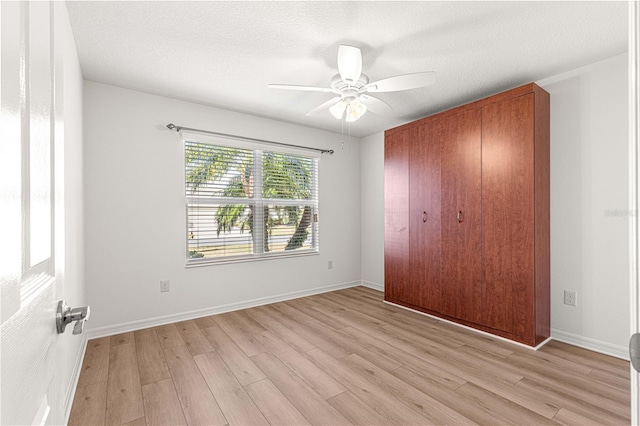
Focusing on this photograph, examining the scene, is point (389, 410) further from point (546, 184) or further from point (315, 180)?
point (315, 180)

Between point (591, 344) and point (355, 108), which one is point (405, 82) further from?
point (591, 344)

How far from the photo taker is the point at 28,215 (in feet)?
1.63

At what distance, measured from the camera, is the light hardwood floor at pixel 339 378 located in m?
1.71

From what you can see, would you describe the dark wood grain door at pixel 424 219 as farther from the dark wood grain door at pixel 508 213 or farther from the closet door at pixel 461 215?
the dark wood grain door at pixel 508 213

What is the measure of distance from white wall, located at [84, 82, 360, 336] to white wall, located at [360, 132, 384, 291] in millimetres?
1606

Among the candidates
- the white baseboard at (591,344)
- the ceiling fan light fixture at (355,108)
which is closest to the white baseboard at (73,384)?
the ceiling fan light fixture at (355,108)

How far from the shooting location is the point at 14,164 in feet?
1.41

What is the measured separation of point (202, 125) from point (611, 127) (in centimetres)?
390

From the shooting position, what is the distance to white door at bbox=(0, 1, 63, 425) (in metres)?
0.39

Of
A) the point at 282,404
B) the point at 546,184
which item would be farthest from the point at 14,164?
the point at 546,184

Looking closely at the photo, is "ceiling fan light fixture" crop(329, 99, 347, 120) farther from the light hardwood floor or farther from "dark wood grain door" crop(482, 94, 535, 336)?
the light hardwood floor

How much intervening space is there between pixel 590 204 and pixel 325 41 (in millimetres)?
2606

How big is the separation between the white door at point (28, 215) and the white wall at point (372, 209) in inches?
164

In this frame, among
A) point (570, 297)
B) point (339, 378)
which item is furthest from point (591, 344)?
point (339, 378)
